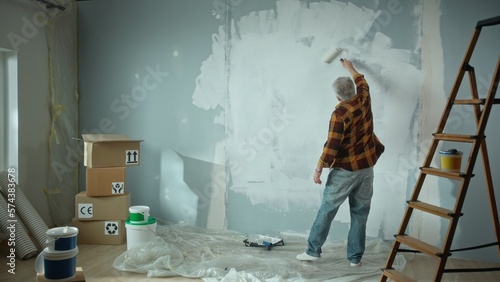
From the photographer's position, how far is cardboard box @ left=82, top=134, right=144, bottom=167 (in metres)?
3.50

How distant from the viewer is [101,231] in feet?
11.7

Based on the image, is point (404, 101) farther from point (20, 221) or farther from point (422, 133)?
point (20, 221)

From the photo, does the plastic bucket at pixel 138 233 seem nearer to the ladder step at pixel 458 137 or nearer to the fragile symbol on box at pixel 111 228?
the fragile symbol on box at pixel 111 228

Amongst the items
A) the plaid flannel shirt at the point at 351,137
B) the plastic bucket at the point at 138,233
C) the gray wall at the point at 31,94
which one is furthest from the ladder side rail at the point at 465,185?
the gray wall at the point at 31,94

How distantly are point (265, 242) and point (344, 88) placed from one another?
1.38 meters

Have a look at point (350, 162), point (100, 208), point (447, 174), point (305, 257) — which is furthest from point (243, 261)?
point (447, 174)

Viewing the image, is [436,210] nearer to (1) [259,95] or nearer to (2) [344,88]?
(2) [344,88]

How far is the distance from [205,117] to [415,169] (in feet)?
6.11

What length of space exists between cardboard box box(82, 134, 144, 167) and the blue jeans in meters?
1.65

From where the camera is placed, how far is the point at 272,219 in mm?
3768

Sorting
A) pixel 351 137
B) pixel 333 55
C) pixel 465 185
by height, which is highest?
pixel 333 55

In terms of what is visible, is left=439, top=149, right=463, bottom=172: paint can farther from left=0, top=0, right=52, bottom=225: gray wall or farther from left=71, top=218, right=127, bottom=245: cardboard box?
left=0, top=0, right=52, bottom=225: gray wall

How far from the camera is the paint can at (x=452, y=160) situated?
8.41 ft

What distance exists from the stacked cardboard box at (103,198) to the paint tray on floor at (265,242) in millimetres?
1054
